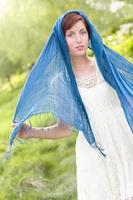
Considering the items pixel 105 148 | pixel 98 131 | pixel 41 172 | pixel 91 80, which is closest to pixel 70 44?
pixel 91 80

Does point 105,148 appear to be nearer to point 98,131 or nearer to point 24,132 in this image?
point 98,131

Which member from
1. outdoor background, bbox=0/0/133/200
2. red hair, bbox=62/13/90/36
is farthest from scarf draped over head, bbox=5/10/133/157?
outdoor background, bbox=0/0/133/200

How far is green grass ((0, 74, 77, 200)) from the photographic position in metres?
8.41

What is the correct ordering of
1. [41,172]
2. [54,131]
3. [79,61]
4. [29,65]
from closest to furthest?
1. [79,61]
2. [54,131]
3. [41,172]
4. [29,65]

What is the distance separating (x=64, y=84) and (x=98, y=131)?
39 cm

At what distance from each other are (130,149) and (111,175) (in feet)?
0.71

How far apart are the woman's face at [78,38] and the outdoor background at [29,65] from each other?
61cm

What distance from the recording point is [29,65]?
48.1 meters

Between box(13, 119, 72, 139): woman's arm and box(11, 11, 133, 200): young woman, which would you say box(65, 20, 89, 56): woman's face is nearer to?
box(11, 11, 133, 200): young woman

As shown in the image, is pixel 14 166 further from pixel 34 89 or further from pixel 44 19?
pixel 44 19

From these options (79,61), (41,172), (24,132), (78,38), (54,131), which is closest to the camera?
(78,38)

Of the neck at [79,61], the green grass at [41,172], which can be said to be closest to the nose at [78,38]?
the neck at [79,61]

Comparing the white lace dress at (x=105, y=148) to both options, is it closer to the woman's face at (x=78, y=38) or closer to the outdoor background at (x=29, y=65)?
the woman's face at (x=78, y=38)

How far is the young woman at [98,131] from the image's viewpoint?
4.72 metres
